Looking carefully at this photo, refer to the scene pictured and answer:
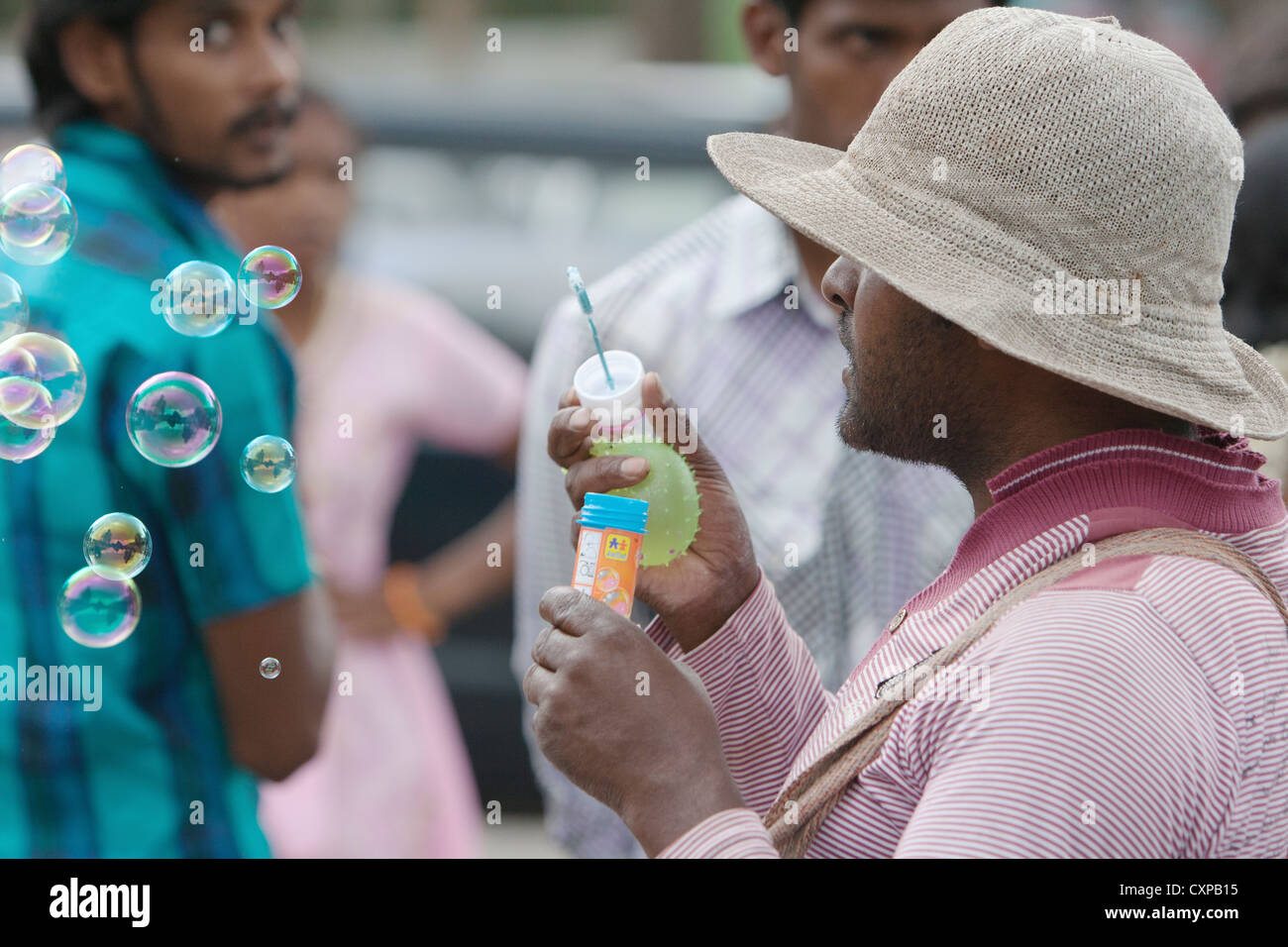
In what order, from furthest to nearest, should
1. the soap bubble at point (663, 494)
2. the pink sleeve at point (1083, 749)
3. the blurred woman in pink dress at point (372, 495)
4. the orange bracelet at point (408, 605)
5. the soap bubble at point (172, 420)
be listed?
1. the orange bracelet at point (408, 605)
2. the blurred woman in pink dress at point (372, 495)
3. the soap bubble at point (172, 420)
4. the soap bubble at point (663, 494)
5. the pink sleeve at point (1083, 749)

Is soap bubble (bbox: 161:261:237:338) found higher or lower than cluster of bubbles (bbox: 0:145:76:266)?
lower

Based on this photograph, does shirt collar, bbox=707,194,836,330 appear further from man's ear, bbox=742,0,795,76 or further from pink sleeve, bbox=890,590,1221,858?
pink sleeve, bbox=890,590,1221,858

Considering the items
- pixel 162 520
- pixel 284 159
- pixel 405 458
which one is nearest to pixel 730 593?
pixel 162 520

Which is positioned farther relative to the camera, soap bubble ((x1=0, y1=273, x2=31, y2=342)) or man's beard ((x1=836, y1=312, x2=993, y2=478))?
soap bubble ((x1=0, y1=273, x2=31, y2=342))

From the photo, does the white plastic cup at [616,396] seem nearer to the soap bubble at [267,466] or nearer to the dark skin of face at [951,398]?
the dark skin of face at [951,398]

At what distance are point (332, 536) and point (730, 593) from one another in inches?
63.0

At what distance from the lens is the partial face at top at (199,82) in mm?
2072

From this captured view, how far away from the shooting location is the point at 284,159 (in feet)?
7.29

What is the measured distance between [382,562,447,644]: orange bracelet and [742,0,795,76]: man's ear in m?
1.41

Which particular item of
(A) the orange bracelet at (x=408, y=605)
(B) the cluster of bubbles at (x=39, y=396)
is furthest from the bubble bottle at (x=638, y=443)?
(A) the orange bracelet at (x=408, y=605)

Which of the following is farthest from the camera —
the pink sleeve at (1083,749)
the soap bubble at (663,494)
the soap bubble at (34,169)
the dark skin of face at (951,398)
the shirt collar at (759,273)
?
the shirt collar at (759,273)

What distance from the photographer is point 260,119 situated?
7.01ft

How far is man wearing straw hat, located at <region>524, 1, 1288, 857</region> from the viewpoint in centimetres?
120

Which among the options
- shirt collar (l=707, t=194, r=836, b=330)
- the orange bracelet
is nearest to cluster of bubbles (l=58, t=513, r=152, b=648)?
shirt collar (l=707, t=194, r=836, b=330)
